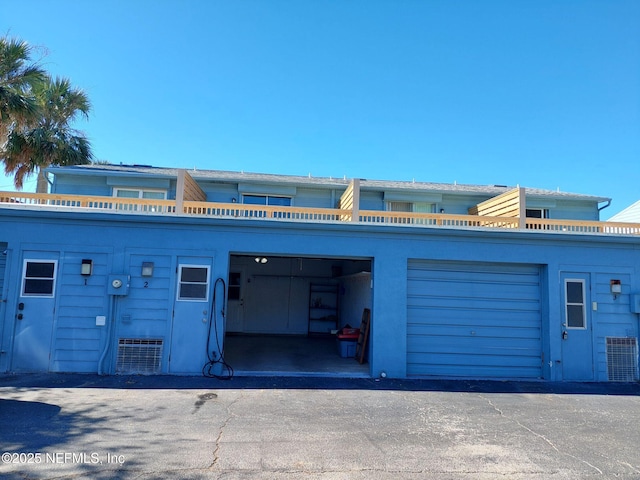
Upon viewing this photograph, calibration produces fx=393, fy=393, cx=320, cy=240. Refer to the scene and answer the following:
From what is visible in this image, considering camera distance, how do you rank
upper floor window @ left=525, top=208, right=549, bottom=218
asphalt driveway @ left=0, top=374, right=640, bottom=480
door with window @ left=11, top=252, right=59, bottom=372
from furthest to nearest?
upper floor window @ left=525, top=208, right=549, bottom=218 → door with window @ left=11, top=252, right=59, bottom=372 → asphalt driveway @ left=0, top=374, right=640, bottom=480

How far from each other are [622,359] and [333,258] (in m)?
6.55

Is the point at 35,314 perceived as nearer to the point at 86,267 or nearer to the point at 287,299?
the point at 86,267

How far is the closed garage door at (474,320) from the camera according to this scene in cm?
839

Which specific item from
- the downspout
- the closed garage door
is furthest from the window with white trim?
the closed garage door

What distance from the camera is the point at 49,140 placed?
14.0m

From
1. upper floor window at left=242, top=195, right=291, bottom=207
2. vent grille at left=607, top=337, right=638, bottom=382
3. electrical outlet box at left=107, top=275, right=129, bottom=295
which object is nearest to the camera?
electrical outlet box at left=107, top=275, right=129, bottom=295

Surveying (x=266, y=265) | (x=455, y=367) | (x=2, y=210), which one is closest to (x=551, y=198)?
(x=455, y=367)

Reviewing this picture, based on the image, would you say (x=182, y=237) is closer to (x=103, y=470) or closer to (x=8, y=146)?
(x=103, y=470)

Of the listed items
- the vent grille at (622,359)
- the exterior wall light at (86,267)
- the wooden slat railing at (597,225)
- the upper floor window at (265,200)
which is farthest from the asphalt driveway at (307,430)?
the upper floor window at (265,200)

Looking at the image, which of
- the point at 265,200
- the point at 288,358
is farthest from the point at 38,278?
the point at 265,200

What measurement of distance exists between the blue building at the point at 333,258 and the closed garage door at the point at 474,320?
22 mm

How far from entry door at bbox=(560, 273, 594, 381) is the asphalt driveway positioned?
2.36 ft

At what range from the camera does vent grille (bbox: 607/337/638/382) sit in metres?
8.38

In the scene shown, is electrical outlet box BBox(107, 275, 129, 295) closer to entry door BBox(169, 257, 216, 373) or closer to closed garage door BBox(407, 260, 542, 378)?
entry door BBox(169, 257, 216, 373)
